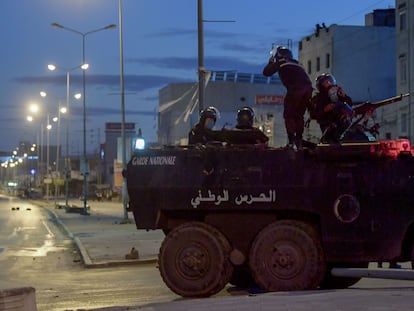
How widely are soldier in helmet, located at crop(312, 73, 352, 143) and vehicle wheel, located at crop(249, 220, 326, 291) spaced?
1.48 m

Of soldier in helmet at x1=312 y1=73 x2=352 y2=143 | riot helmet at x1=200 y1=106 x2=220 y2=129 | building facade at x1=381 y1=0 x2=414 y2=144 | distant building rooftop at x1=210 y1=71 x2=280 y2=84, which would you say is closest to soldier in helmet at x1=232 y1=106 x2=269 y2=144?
riot helmet at x1=200 y1=106 x2=220 y2=129

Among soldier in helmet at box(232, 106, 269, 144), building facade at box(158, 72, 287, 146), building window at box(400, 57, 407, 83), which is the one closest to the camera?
soldier in helmet at box(232, 106, 269, 144)

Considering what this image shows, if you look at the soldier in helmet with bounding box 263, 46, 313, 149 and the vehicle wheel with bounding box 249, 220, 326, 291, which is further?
the soldier in helmet with bounding box 263, 46, 313, 149

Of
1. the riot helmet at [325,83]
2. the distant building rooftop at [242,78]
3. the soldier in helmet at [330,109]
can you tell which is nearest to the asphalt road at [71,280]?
the soldier in helmet at [330,109]

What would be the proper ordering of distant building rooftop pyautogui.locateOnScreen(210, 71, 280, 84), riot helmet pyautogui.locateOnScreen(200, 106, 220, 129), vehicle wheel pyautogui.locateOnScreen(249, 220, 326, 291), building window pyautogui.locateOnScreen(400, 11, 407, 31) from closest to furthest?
1. vehicle wheel pyautogui.locateOnScreen(249, 220, 326, 291)
2. riot helmet pyautogui.locateOnScreen(200, 106, 220, 129)
3. building window pyautogui.locateOnScreen(400, 11, 407, 31)
4. distant building rooftop pyautogui.locateOnScreen(210, 71, 280, 84)

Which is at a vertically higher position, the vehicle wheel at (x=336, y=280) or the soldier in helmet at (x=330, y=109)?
the soldier in helmet at (x=330, y=109)

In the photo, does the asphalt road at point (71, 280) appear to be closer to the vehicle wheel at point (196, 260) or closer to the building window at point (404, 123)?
the vehicle wheel at point (196, 260)

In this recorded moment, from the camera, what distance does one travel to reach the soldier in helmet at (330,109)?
10.1 metres

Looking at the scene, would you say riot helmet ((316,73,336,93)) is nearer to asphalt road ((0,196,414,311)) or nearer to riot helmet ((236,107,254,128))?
riot helmet ((236,107,254,128))

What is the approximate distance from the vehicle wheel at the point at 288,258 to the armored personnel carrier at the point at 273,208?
12 millimetres

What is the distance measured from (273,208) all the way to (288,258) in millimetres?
642

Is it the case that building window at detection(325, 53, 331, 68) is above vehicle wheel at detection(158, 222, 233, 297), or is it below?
above

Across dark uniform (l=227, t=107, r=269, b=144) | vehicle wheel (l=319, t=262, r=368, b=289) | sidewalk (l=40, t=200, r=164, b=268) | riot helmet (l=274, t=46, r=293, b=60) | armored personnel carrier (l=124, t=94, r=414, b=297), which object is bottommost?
sidewalk (l=40, t=200, r=164, b=268)

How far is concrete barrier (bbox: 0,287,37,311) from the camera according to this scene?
669 cm
